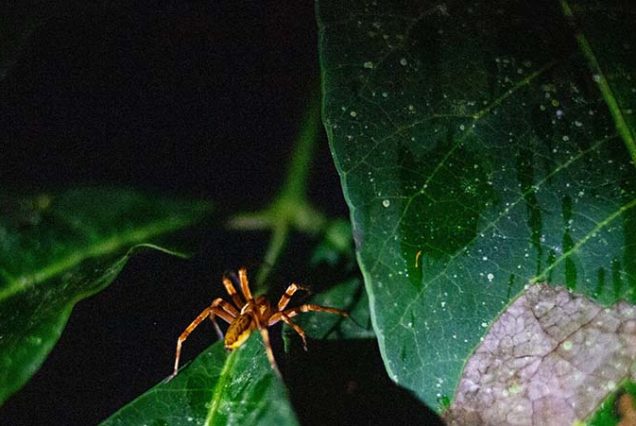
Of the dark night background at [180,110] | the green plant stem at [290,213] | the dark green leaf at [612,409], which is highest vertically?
the dark night background at [180,110]

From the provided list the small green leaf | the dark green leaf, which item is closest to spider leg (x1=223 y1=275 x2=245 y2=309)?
the small green leaf

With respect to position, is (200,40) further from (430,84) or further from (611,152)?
(611,152)

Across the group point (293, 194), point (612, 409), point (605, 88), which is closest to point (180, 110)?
point (293, 194)

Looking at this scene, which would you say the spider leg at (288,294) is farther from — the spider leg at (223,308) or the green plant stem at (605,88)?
the green plant stem at (605,88)

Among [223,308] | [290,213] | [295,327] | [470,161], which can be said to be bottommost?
[223,308]

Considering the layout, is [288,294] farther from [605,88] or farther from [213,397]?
[605,88]

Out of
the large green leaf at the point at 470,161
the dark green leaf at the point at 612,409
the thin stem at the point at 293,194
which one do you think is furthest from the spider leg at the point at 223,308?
the dark green leaf at the point at 612,409

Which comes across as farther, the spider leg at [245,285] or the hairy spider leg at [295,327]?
the spider leg at [245,285]
